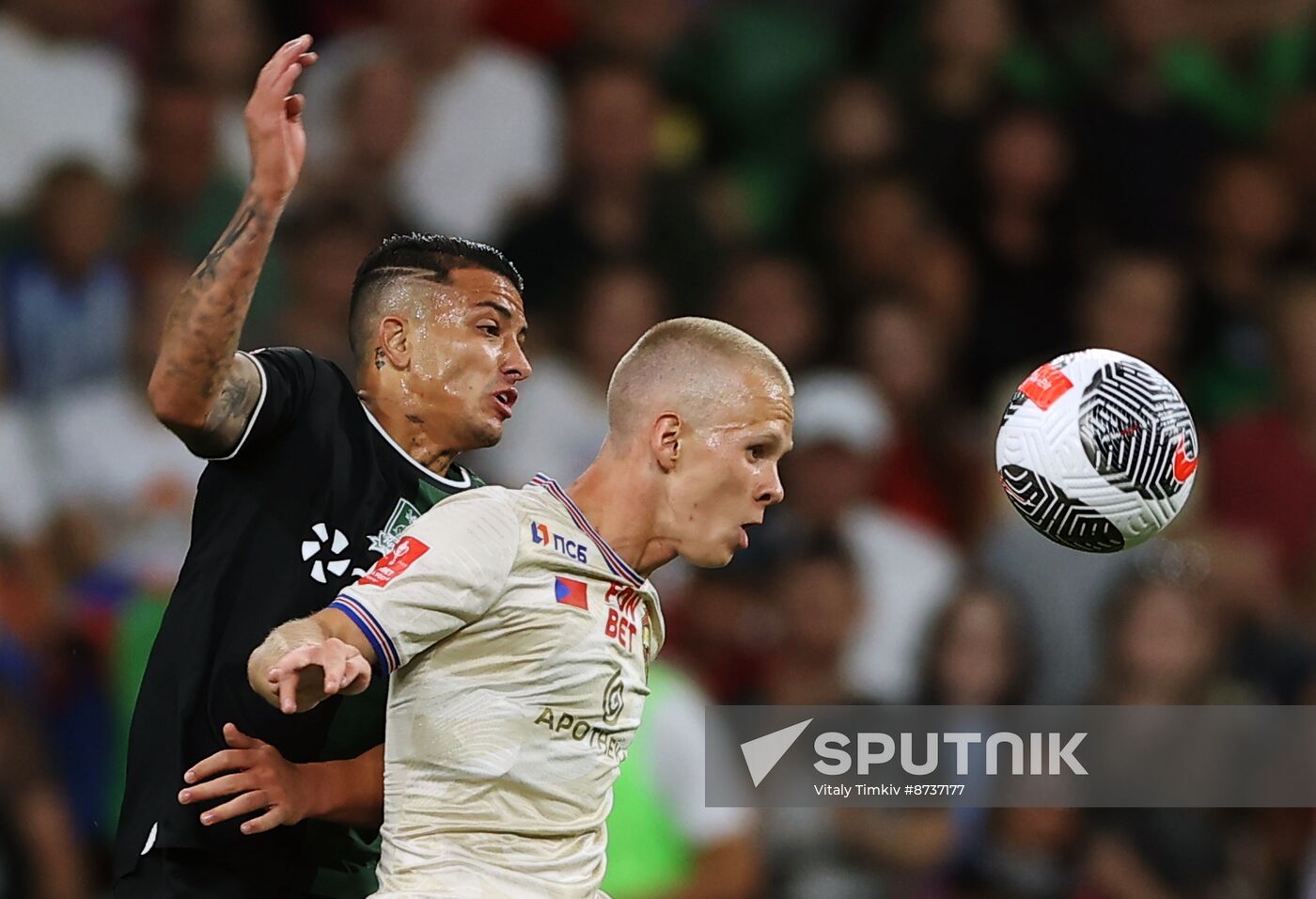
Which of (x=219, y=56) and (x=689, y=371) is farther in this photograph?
(x=219, y=56)

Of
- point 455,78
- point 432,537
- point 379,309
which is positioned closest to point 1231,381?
point 455,78

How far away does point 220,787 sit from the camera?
3.89m

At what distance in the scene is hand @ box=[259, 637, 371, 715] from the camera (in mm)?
3211

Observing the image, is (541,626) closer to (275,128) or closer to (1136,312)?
(275,128)

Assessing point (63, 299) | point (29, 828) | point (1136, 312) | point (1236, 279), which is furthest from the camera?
point (1236, 279)

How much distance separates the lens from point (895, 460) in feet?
28.5

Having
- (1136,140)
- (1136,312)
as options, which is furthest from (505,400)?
(1136,140)

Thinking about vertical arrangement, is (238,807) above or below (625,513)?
below

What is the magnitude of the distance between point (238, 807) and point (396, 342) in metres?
1.13

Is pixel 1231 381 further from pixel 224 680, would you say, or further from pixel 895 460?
pixel 224 680

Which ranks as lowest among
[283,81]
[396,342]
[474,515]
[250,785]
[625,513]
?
[250,785]

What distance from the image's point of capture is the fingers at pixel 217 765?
3906 millimetres

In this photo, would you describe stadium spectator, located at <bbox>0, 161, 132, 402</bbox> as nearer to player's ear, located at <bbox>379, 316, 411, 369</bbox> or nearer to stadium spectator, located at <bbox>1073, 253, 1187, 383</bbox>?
player's ear, located at <bbox>379, 316, 411, 369</bbox>

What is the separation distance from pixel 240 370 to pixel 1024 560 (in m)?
4.83
